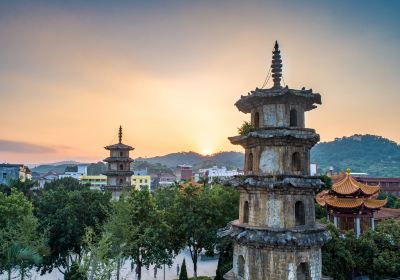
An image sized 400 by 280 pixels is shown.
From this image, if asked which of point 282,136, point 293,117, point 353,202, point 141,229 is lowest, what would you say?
point 141,229

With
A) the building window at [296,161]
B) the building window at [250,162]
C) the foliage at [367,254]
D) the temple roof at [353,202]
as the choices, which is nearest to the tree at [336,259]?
the foliage at [367,254]

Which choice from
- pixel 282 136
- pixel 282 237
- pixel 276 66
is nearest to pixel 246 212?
pixel 282 237

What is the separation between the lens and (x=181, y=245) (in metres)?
32.6

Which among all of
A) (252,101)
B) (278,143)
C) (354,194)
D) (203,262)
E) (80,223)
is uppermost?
(252,101)

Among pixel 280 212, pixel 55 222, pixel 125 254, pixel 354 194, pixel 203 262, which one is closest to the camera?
pixel 280 212

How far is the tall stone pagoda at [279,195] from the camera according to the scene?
622 inches

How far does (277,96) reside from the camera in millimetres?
16609

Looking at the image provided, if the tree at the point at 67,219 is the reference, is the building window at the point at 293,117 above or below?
above

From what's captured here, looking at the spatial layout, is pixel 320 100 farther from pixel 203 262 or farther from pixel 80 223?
pixel 203 262

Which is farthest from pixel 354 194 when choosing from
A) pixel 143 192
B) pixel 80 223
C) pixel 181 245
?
pixel 80 223

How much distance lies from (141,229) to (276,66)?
64.0 ft

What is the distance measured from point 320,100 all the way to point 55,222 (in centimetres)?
2573

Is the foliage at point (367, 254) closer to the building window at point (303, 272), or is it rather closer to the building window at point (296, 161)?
the building window at point (303, 272)

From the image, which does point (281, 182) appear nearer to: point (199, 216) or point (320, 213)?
point (199, 216)
